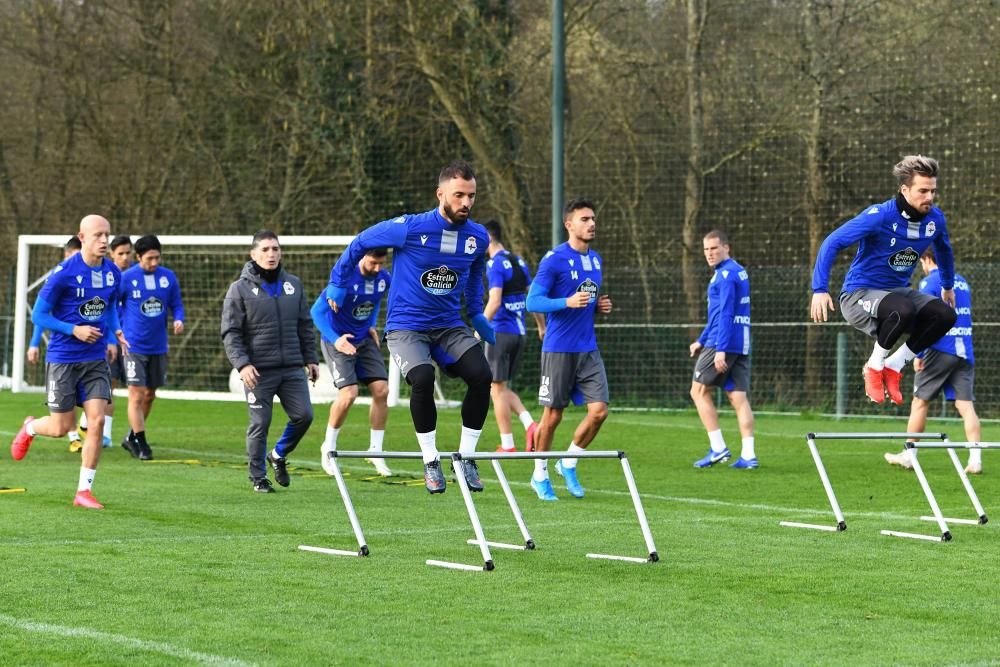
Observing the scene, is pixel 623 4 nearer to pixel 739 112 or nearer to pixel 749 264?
pixel 739 112

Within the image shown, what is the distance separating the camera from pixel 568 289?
458 inches

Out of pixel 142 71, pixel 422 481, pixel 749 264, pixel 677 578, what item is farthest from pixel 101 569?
pixel 142 71

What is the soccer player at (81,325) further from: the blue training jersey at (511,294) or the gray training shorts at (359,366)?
the blue training jersey at (511,294)

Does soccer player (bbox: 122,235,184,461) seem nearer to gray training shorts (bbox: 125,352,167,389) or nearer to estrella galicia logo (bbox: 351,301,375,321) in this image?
gray training shorts (bbox: 125,352,167,389)

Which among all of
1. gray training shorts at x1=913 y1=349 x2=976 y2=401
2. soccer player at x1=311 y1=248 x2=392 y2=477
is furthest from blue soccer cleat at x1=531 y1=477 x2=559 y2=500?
gray training shorts at x1=913 y1=349 x2=976 y2=401

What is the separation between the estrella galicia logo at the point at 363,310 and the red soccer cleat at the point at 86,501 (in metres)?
3.14

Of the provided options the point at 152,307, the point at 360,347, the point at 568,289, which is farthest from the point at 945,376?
the point at 152,307

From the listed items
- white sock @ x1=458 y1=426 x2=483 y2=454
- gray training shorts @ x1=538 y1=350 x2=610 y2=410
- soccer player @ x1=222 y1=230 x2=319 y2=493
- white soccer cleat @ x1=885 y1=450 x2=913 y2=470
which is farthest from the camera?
white soccer cleat @ x1=885 y1=450 x2=913 y2=470

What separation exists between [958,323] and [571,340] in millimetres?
4208

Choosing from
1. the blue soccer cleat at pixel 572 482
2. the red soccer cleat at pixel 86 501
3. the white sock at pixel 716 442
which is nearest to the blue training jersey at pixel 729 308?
the white sock at pixel 716 442

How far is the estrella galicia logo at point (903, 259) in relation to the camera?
10398 millimetres

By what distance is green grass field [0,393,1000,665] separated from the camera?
6.03m

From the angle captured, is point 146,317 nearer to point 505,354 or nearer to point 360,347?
point 360,347

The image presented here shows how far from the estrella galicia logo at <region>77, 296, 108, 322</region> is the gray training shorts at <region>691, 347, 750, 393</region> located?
19.4 ft
